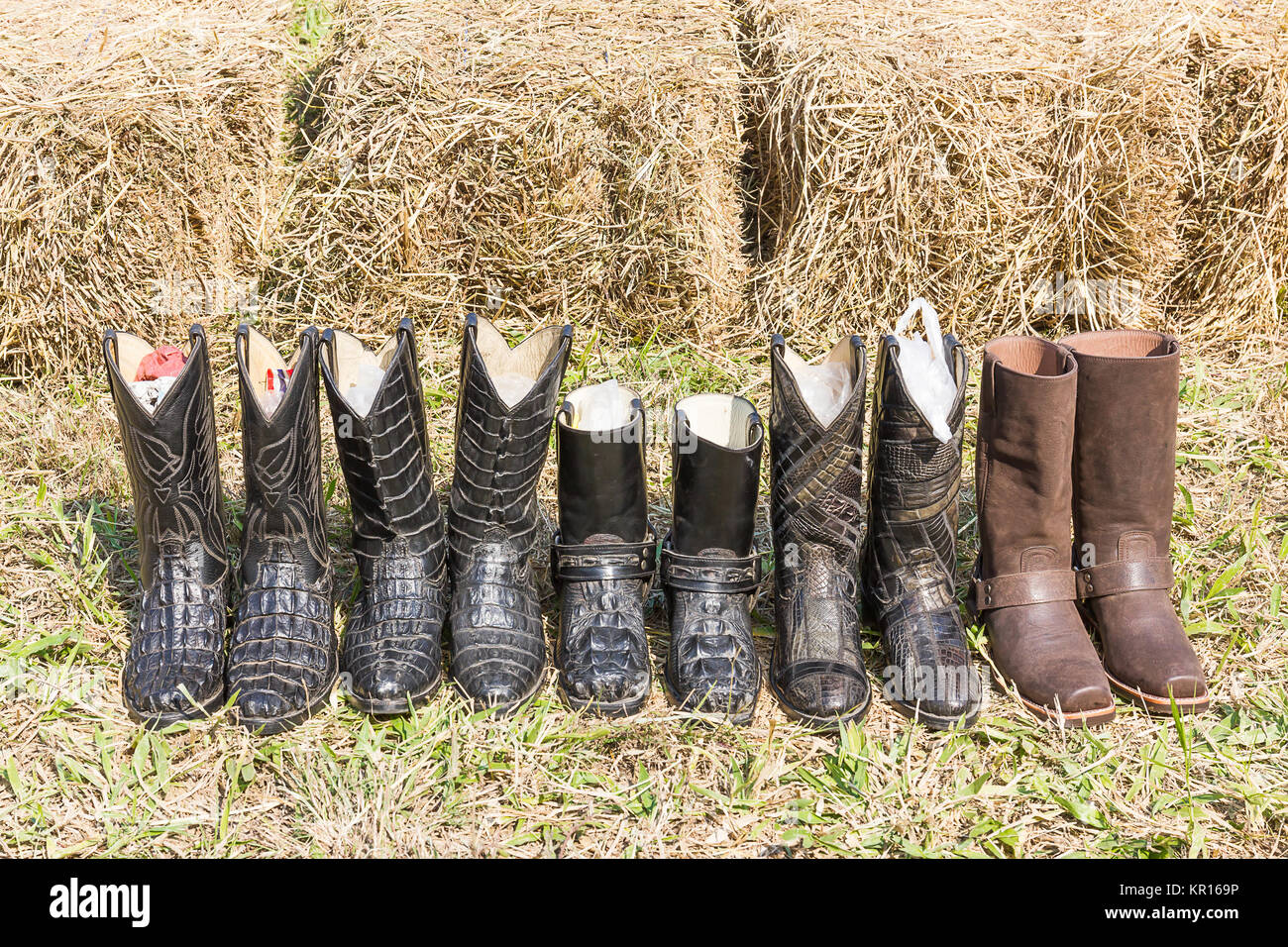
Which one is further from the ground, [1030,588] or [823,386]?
[823,386]

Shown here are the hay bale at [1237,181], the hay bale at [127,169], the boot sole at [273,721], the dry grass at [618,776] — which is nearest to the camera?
the dry grass at [618,776]

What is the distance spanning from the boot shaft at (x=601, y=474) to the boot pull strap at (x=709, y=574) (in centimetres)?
13

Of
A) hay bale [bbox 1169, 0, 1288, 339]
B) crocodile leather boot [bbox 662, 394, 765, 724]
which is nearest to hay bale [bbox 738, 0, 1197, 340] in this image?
hay bale [bbox 1169, 0, 1288, 339]

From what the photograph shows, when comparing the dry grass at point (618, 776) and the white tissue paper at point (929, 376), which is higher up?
Answer: the white tissue paper at point (929, 376)

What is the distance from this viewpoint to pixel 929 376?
241cm

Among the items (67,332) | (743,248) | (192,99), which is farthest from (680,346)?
(67,332)

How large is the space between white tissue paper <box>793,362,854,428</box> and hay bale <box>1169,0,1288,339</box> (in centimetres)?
219

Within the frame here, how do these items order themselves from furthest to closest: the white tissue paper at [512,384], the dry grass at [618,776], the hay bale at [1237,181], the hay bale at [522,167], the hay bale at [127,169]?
the hay bale at [1237,181]
the hay bale at [522,167]
the hay bale at [127,169]
the white tissue paper at [512,384]
the dry grass at [618,776]

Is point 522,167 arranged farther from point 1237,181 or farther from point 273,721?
point 1237,181

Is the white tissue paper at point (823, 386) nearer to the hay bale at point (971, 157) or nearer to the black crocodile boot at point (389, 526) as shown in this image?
the black crocodile boot at point (389, 526)

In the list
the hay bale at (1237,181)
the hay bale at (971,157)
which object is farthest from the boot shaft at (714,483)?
the hay bale at (1237,181)

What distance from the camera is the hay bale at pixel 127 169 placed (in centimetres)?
343

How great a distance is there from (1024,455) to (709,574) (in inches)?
31.9

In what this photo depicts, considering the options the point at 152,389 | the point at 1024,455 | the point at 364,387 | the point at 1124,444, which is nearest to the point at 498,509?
the point at 364,387
